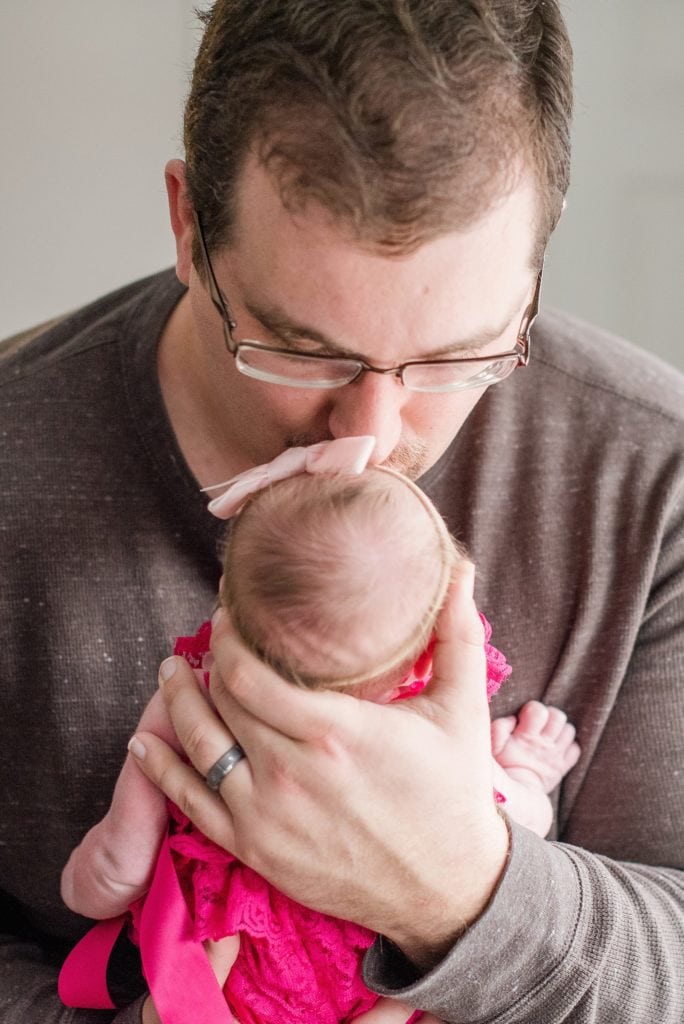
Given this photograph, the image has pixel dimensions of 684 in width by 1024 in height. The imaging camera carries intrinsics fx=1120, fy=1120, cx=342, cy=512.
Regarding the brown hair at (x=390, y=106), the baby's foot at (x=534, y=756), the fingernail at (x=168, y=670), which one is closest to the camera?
the brown hair at (x=390, y=106)

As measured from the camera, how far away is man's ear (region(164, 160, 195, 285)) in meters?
1.33

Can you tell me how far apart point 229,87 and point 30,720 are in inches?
34.1

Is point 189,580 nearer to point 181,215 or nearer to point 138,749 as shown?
point 138,749

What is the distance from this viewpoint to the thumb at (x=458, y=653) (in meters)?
1.19

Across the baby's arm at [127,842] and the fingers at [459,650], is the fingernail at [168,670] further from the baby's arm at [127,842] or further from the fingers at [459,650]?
the fingers at [459,650]

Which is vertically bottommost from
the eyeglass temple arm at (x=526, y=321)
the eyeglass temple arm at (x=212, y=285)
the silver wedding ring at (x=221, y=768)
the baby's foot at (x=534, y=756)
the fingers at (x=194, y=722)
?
the baby's foot at (x=534, y=756)

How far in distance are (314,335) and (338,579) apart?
0.82 ft

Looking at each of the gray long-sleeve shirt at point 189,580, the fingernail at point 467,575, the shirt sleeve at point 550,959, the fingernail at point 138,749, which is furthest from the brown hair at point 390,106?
the shirt sleeve at point 550,959

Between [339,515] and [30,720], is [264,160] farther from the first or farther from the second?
[30,720]

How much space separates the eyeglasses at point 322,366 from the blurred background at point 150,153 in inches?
57.2

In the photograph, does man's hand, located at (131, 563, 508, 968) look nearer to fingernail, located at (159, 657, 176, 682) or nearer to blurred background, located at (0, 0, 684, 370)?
fingernail, located at (159, 657, 176, 682)

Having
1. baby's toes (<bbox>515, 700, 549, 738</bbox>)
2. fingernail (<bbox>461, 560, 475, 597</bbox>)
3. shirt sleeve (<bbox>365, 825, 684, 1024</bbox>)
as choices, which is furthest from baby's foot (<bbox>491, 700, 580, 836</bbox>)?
fingernail (<bbox>461, 560, 475, 597</bbox>)

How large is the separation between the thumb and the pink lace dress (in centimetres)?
6

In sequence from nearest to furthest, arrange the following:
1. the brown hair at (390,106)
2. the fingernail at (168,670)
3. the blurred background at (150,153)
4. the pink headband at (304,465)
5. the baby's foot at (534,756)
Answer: the brown hair at (390,106), the pink headband at (304,465), the fingernail at (168,670), the baby's foot at (534,756), the blurred background at (150,153)
